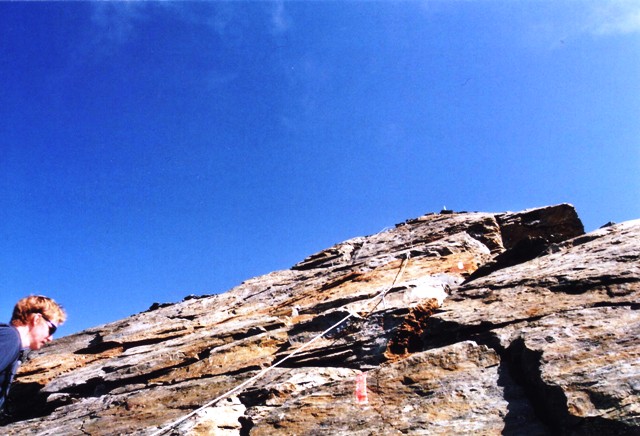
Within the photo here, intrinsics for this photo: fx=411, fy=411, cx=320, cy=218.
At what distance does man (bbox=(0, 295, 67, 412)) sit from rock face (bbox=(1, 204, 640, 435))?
3.22 m

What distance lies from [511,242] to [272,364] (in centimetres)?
1009

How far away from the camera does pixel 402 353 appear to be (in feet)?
28.9

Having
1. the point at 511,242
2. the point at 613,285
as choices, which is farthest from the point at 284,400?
the point at 511,242

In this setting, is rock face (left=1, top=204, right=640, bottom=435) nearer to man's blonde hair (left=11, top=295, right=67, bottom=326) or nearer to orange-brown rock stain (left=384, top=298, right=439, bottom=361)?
orange-brown rock stain (left=384, top=298, right=439, bottom=361)

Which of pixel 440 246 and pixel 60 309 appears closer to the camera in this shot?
pixel 60 309

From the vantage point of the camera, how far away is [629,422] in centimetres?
533

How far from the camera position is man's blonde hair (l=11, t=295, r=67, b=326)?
645 centimetres

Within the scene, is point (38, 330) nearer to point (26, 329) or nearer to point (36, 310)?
point (26, 329)

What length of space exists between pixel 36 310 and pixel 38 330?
0.32 metres

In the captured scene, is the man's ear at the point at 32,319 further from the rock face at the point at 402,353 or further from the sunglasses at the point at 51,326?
the rock face at the point at 402,353

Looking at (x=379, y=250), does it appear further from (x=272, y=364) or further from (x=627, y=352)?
(x=627, y=352)

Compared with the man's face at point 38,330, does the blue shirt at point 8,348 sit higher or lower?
lower

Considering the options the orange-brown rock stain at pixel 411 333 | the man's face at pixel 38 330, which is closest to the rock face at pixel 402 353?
the orange-brown rock stain at pixel 411 333

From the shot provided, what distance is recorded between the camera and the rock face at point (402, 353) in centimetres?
662
